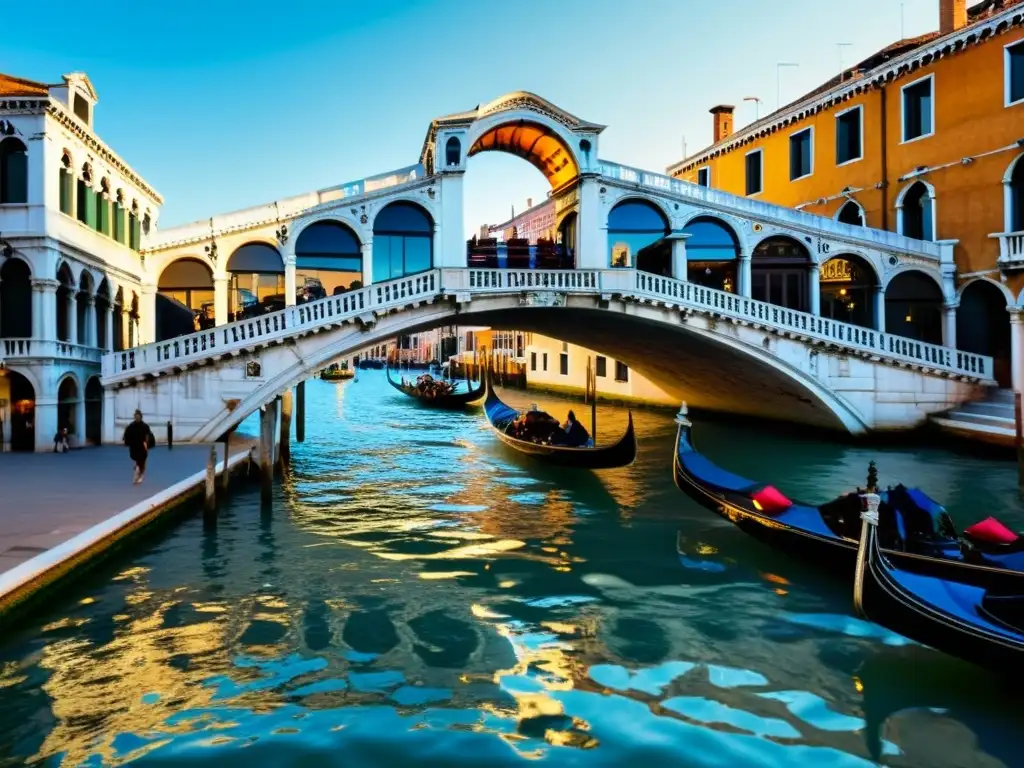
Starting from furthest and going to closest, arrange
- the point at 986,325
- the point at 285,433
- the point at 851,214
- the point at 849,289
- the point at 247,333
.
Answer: the point at 851,214
the point at 849,289
the point at 986,325
the point at 285,433
the point at 247,333

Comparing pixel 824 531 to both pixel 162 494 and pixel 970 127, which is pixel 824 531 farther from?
pixel 970 127

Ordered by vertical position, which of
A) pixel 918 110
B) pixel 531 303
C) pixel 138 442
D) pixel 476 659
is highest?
pixel 918 110

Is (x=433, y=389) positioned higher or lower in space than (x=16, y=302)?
lower

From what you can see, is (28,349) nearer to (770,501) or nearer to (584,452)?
(584,452)

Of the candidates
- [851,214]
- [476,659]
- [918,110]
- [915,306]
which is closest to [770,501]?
[476,659]

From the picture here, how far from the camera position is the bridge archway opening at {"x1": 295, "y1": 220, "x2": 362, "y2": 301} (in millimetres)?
12633

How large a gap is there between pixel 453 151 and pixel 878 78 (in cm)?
779

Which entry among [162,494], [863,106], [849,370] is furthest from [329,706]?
[863,106]

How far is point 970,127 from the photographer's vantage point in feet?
40.0

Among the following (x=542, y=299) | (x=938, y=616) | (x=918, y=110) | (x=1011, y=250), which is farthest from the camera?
(x=918, y=110)

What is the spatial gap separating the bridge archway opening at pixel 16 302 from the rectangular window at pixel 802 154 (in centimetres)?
1401

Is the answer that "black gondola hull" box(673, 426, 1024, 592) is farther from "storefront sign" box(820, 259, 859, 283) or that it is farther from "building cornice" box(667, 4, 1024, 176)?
"building cornice" box(667, 4, 1024, 176)

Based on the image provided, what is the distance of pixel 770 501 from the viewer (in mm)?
5742

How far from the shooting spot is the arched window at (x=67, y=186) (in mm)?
9736
